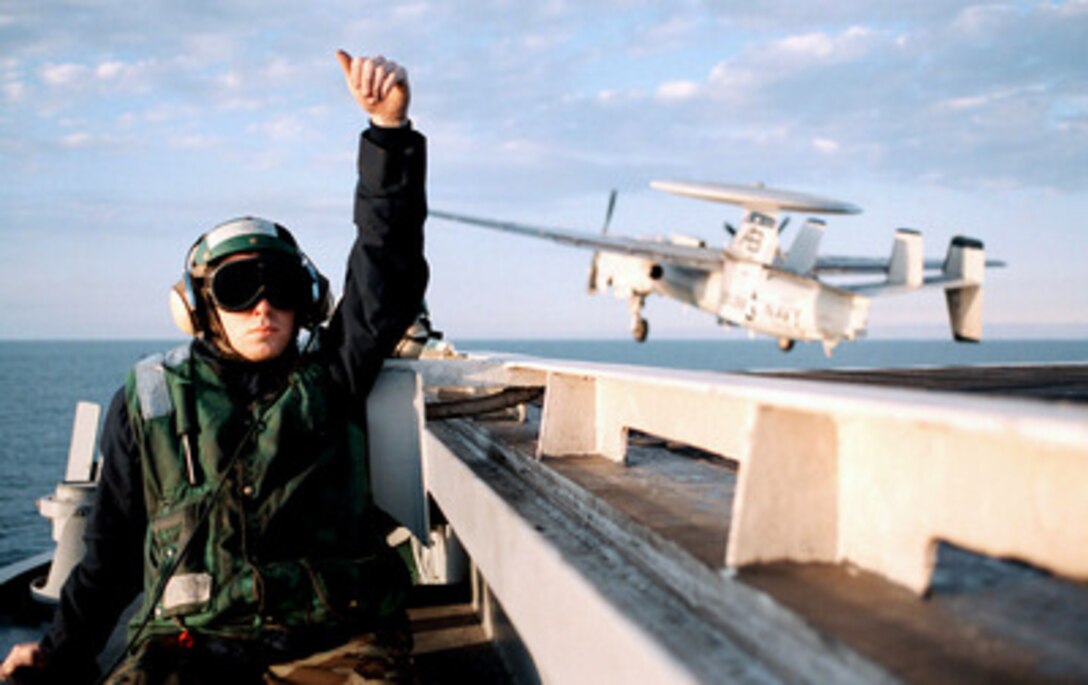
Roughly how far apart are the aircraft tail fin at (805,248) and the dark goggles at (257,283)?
99.7 ft

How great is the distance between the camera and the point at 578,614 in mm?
1809

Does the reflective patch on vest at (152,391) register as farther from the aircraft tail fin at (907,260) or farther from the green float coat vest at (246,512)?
the aircraft tail fin at (907,260)

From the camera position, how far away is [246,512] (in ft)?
8.32

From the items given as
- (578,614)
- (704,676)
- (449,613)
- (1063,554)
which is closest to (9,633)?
(449,613)

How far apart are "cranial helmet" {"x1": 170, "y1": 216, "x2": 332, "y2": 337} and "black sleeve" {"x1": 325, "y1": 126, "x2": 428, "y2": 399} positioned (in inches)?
6.9

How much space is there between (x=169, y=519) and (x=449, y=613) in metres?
1.89

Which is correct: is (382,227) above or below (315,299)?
above

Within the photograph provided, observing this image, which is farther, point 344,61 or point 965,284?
point 965,284

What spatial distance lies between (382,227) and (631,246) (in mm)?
27533

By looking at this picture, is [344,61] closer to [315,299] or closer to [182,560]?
[315,299]

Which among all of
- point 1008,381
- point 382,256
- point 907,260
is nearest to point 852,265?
point 907,260

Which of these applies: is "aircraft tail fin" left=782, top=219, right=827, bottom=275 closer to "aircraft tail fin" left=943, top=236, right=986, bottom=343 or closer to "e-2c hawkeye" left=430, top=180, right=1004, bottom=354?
"e-2c hawkeye" left=430, top=180, right=1004, bottom=354

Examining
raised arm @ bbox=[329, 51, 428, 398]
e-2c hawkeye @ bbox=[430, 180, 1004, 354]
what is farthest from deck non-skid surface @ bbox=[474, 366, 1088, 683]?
e-2c hawkeye @ bbox=[430, 180, 1004, 354]

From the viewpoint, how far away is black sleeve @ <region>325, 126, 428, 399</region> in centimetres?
272
